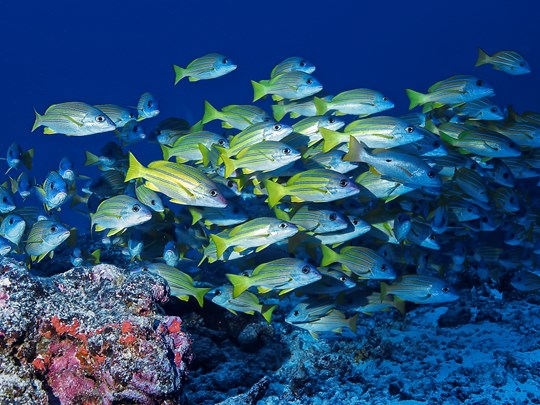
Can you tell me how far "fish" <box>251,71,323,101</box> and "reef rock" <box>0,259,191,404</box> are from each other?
418 centimetres

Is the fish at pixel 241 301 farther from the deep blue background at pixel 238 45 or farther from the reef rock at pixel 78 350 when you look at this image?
the deep blue background at pixel 238 45

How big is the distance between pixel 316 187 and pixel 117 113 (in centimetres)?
331

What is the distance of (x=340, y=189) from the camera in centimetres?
489

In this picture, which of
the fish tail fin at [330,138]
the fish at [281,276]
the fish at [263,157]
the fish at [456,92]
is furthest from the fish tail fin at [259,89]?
the fish at [281,276]

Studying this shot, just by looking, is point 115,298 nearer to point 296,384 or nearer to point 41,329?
point 41,329

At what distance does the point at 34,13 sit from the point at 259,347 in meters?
126

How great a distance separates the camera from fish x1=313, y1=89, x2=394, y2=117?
6.12m

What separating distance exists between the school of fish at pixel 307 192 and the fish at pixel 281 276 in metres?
0.02

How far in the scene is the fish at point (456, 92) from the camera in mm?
6328

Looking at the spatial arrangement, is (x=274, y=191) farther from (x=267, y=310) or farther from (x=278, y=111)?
(x=278, y=111)

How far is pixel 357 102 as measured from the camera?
6.18 meters

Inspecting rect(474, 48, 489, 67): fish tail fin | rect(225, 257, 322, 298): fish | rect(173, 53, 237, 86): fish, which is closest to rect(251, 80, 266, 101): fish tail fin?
rect(173, 53, 237, 86): fish

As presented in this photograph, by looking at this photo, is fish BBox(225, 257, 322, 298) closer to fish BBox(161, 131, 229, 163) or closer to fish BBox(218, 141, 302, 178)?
fish BBox(218, 141, 302, 178)

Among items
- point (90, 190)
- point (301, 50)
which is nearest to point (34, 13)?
point (301, 50)
